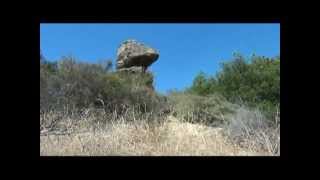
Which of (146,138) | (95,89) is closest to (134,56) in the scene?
(95,89)

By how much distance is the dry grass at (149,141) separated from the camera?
4141 mm

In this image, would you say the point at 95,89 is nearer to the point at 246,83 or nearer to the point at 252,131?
the point at 246,83

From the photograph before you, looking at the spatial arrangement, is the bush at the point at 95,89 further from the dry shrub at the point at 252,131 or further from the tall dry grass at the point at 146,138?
the dry shrub at the point at 252,131

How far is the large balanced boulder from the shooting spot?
4600 millimetres

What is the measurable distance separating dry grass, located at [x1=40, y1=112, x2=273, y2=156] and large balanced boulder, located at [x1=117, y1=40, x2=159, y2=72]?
653 millimetres

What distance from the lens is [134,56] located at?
5.16m

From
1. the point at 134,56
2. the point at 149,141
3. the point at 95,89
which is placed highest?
the point at 134,56

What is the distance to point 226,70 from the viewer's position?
509 centimetres

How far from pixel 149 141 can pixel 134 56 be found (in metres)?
1.16

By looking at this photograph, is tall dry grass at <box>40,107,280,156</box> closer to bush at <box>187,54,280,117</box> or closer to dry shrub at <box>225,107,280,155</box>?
dry shrub at <box>225,107,280,155</box>

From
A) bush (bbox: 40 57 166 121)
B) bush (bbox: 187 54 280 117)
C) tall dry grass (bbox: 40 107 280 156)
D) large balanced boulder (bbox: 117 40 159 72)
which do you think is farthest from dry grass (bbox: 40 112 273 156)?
large balanced boulder (bbox: 117 40 159 72)
